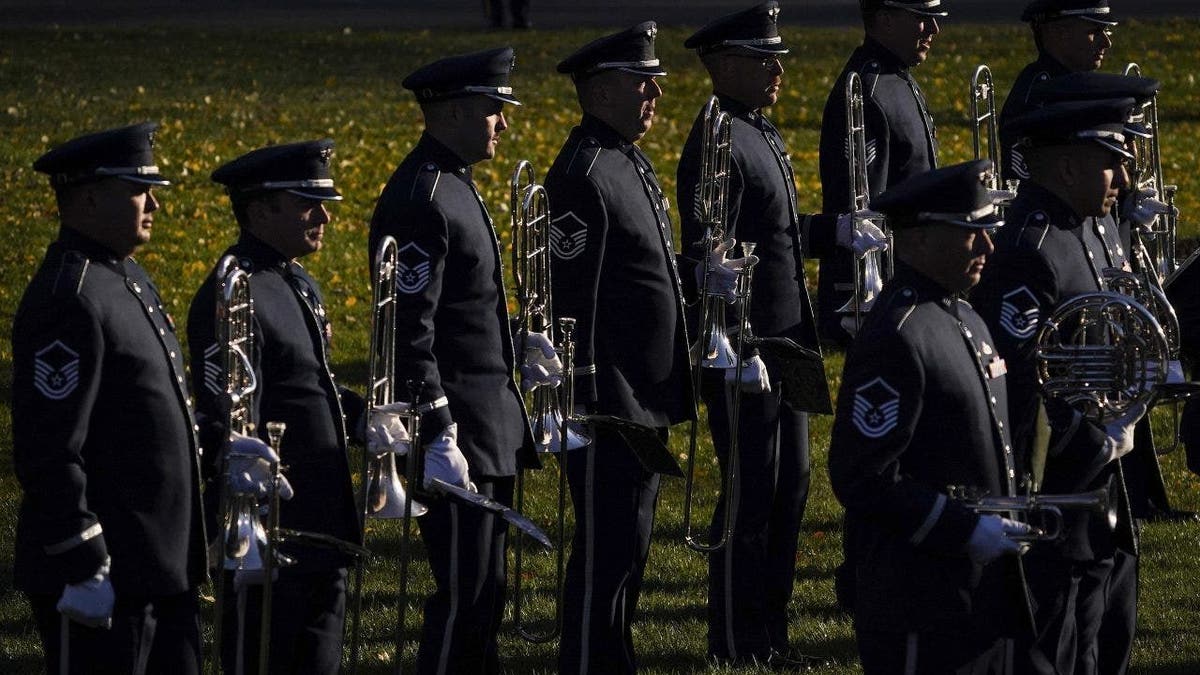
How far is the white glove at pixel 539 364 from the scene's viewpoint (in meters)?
7.48

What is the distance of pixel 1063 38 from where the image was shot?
32.3ft

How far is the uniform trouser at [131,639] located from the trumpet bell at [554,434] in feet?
6.06

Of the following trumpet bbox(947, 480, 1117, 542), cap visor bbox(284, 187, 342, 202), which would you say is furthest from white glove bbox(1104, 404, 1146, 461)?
cap visor bbox(284, 187, 342, 202)

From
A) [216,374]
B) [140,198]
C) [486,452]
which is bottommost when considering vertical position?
[486,452]

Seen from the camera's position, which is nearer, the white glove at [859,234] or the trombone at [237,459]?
the trombone at [237,459]

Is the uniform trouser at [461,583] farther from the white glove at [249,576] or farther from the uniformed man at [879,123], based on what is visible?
the uniformed man at [879,123]

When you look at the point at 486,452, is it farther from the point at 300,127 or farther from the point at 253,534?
the point at 300,127

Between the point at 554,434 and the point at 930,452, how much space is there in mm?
2112

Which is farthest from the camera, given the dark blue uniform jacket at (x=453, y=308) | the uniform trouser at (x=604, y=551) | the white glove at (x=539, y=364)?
the uniform trouser at (x=604, y=551)

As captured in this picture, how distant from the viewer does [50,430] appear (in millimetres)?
5625

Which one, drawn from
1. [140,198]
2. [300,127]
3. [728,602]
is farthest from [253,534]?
[300,127]

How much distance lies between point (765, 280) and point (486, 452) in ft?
5.77

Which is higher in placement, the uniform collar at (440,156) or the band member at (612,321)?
the uniform collar at (440,156)

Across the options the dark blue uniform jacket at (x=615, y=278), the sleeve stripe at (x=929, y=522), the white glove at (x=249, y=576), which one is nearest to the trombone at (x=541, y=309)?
the dark blue uniform jacket at (x=615, y=278)
